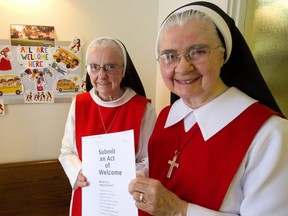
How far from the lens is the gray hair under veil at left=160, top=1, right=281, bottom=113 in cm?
77

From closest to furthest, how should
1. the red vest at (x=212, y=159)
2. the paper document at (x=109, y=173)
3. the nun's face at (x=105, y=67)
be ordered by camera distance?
the red vest at (x=212, y=159)
the paper document at (x=109, y=173)
the nun's face at (x=105, y=67)

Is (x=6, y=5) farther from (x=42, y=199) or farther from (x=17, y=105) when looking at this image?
(x=42, y=199)

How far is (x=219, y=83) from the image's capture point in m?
0.84

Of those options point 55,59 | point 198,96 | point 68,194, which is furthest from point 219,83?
point 68,194

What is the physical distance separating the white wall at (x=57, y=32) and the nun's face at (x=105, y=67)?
91 centimetres

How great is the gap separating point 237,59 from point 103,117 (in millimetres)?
991

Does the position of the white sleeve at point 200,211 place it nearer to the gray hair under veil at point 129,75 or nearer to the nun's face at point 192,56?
the nun's face at point 192,56

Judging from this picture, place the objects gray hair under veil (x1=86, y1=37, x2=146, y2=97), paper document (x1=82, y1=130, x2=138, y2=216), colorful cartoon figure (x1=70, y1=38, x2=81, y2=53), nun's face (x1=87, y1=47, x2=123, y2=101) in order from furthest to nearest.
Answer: colorful cartoon figure (x1=70, y1=38, x2=81, y2=53), gray hair under veil (x1=86, y1=37, x2=146, y2=97), nun's face (x1=87, y1=47, x2=123, y2=101), paper document (x1=82, y1=130, x2=138, y2=216)

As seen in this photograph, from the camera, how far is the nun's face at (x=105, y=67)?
1400 mm

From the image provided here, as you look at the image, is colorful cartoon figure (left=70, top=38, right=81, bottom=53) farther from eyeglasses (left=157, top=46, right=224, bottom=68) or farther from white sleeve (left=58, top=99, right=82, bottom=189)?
eyeglasses (left=157, top=46, right=224, bottom=68)

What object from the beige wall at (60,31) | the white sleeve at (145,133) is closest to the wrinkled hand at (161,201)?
the white sleeve at (145,133)

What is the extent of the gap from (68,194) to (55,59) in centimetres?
139

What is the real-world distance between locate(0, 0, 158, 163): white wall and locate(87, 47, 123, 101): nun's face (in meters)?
0.91

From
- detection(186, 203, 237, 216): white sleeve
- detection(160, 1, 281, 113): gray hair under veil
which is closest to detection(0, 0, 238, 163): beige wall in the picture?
detection(160, 1, 281, 113): gray hair under veil
